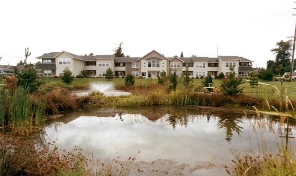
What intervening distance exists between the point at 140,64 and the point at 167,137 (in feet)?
159

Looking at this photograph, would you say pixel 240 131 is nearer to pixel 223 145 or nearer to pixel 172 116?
pixel 223 145

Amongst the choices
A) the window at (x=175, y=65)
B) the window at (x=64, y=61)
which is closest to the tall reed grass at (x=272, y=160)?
the window at (x=175, y=65)

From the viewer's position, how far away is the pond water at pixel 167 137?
5.81m

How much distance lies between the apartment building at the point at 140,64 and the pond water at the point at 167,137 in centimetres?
4257

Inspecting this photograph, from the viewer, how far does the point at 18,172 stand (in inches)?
170

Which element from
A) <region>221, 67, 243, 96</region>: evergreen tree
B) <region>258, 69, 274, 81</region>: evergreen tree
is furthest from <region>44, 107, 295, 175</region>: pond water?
<region>258, 69, 274, 81</region>: evergreen tree

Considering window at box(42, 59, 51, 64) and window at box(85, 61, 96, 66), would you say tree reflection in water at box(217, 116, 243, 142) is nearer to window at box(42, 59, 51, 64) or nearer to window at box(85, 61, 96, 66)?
window at box(85, 61, 96, 66)

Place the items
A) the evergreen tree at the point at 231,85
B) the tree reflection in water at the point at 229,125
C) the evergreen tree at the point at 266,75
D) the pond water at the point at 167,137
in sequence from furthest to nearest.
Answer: the evergreen tree at the point at 266,75 → the evergreen tree at the point at 231,85 → the tree reflection in water at the point at 229,125 → the pond water at the point at 167,137

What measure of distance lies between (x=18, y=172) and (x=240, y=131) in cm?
773

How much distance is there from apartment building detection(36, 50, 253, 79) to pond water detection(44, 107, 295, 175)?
140 feet

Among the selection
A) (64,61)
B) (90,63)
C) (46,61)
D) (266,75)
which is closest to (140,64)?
(90,63)

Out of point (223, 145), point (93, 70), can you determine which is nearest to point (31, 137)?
point (223, 145)

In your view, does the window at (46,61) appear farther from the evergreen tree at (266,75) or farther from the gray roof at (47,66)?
the evergreen tree at (266,75)

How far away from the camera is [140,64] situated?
55688 mm
